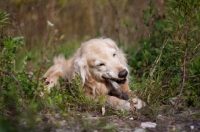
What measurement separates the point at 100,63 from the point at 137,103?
2.58 ft

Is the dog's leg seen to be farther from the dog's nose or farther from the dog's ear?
the dog's ear

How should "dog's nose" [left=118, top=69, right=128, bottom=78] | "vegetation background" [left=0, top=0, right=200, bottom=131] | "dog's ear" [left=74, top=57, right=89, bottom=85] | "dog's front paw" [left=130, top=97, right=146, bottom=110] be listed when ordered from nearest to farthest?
"vegetation background" [left=0, top=0, right=200, bottom=131], "dog's front paw" [left=130, top=97, right=146, bottom=110], "dog's nose" [left=118, top=69, right=128, bottom=78], "dog's ear" [left=74, top=57, right=89, bottom=85]

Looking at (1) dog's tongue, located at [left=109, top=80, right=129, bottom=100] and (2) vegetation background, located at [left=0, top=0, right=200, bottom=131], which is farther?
(1) dog's tongue, located at [left=109, top=80, right=129, bottom=100]

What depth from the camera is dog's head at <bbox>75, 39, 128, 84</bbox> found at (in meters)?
5.11

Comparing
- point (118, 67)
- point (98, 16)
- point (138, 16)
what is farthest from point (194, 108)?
point (98, 16)

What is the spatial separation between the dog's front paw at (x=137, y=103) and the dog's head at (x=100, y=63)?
37cm

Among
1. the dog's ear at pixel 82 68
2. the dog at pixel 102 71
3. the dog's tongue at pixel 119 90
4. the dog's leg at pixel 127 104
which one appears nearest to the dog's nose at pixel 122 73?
the dog at pixel 102 71

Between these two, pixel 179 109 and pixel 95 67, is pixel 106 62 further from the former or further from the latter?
pixel 179 109

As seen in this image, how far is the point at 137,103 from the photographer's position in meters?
4.80

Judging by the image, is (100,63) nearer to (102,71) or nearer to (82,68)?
(102,71)

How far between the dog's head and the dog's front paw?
1.21 feet

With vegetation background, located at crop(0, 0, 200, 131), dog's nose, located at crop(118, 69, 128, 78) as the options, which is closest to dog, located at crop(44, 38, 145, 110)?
dog's nose, located at crop(118, 69, 128, 78)

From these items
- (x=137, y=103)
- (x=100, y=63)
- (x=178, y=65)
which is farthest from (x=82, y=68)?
(x=178, y=65)

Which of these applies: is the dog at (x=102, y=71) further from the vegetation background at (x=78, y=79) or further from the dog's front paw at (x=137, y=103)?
the vegetation background at (x=78, y=79)
